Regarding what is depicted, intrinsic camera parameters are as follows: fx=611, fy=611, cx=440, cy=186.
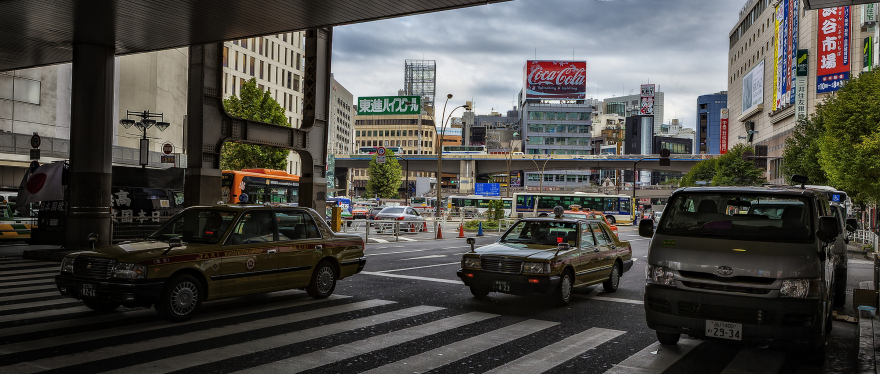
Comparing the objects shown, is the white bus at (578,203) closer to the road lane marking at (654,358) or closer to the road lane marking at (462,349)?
the road lane marking at (462,349)

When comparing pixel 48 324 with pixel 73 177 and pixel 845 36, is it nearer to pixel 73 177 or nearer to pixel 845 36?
pixel 73 177

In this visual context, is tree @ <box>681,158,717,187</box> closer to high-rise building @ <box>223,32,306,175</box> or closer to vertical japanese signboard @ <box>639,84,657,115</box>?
high-rise building @ <box>223,32,306,175</box>

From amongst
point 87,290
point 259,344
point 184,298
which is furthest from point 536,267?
point 87,290

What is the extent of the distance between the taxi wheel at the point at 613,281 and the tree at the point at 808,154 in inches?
1409

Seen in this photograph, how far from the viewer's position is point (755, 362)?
21.9 feet

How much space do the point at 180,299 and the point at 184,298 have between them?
58 mm

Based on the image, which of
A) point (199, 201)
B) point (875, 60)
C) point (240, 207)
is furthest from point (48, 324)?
point (875, 60)

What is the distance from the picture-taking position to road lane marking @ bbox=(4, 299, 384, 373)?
5.91 m

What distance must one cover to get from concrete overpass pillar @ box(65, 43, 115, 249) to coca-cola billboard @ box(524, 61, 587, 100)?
413ft

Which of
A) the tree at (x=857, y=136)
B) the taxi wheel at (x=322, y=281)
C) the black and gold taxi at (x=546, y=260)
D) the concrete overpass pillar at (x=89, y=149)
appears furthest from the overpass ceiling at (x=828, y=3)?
the tree at (x=857, y=136)

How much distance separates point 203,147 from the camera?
60.6 ft

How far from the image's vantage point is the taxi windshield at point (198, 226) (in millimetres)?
8773

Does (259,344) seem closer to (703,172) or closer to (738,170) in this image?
(738,170)

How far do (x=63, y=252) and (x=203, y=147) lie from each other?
4.71 meters
